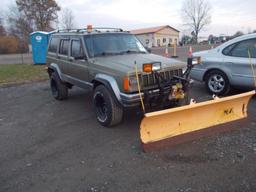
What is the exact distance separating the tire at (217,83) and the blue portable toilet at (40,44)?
43.4ft

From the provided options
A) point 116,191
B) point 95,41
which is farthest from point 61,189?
point 95,41

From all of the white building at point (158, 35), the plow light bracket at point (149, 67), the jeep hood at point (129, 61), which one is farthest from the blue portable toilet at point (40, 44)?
the white building at point (158, 35)

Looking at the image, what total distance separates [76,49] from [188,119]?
329cm

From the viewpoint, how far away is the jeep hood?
5.18m

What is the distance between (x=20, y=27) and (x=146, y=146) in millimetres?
53673

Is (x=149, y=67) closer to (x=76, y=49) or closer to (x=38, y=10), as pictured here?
(x=76, y=49)

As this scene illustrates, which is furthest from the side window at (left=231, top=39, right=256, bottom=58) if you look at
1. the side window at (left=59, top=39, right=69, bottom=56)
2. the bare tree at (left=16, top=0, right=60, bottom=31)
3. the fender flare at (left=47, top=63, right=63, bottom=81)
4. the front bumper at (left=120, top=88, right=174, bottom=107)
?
the bare tree at (left=16, top=0, right=60, bottom=31)

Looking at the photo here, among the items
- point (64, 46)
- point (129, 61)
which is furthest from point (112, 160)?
point (64, 46)

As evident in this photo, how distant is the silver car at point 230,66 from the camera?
6.84m

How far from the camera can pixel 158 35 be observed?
246ft

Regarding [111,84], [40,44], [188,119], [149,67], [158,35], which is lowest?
[188,119]

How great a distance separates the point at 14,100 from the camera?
8852 mm

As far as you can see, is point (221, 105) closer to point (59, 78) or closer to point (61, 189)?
point (61, 189)

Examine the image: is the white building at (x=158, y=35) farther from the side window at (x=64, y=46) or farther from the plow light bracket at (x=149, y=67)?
the plow light bracket at (x=149, y=67)
